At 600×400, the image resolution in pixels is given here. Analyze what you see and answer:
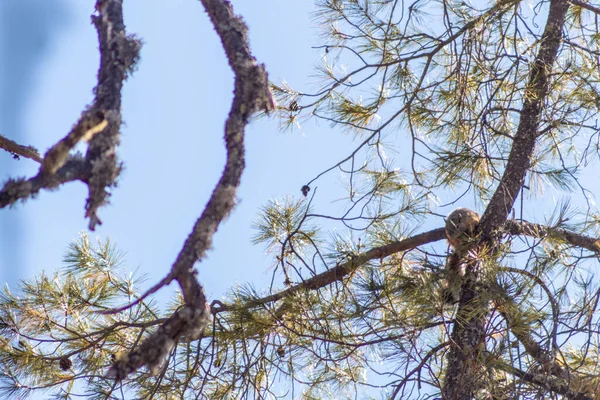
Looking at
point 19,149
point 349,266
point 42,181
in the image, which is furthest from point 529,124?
point 42,181

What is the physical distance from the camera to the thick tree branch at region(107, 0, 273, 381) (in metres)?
0.73

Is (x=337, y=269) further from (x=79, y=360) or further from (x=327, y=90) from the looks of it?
(x=79, y=360)

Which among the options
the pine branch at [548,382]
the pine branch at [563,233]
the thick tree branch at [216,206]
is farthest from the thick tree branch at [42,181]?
the pine branch at [563,233]

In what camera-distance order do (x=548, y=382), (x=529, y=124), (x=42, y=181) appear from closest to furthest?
(x=42, y=181), (x=548, y=382), (x=529, y=124)

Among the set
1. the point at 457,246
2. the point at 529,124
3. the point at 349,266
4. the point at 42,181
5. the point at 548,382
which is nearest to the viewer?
the point at 42,181

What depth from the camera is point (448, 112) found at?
2518 mm

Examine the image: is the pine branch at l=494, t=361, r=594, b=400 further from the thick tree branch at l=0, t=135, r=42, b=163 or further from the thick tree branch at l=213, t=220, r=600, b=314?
the thick tree branch at l=0, t=135, r=42, b=163

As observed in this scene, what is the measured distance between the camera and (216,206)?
82cm

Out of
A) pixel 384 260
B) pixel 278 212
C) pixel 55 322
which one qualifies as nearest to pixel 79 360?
pixel 55 322

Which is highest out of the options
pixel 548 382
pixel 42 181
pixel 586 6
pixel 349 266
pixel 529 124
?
pixel 586 6

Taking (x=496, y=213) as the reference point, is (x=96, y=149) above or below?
below

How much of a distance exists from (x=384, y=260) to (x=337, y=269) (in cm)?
34

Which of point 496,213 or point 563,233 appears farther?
point 496,213

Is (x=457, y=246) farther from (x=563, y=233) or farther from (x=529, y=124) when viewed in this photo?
(x=529, y=124)
